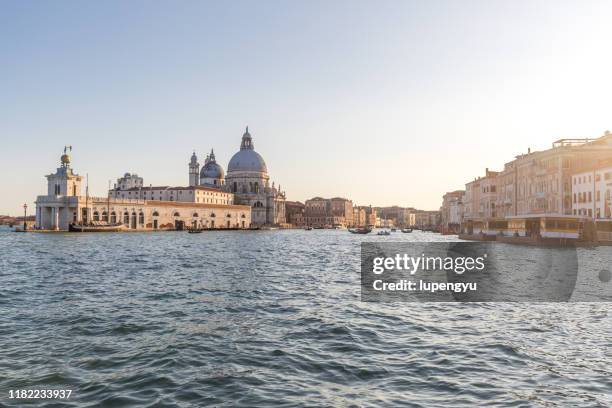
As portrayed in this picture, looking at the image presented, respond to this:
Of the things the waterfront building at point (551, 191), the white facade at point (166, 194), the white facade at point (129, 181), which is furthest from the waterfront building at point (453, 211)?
the white facade at point (129, 181)

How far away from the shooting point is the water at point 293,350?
7.95 metres

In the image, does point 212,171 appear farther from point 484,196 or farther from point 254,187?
point 484,196

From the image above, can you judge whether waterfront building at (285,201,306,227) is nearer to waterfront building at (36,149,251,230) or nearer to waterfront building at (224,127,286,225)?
waterfront building at (224,127,286,225)

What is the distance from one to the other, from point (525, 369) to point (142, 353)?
23.6ft

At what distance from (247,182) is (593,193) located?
11828 centimetres

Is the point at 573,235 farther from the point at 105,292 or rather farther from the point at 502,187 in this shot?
the point at 105,292

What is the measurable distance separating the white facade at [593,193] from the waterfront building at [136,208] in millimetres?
76461

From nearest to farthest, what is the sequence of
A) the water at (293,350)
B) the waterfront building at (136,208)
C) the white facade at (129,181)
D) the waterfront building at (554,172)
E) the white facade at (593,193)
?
the water at (293,350)
the white facade at (593,193)
the waterfront building at (554,172)
the waterfront building at (136,208)
the white facade at (129,181)

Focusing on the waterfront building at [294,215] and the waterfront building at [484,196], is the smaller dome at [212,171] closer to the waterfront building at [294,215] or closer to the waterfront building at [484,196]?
the waterfront building at [294,215]

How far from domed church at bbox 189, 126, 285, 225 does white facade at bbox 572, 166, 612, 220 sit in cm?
11093

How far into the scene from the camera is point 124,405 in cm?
748

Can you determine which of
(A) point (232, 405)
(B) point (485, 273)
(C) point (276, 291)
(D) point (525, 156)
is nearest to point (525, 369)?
(A) point (232, 405)

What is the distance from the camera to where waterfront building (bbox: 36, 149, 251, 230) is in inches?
3541

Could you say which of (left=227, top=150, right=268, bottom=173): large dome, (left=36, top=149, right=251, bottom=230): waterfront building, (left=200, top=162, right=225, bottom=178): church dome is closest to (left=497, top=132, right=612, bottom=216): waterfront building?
(left=36, top=149, right=251, bottom=230): waterfront building
